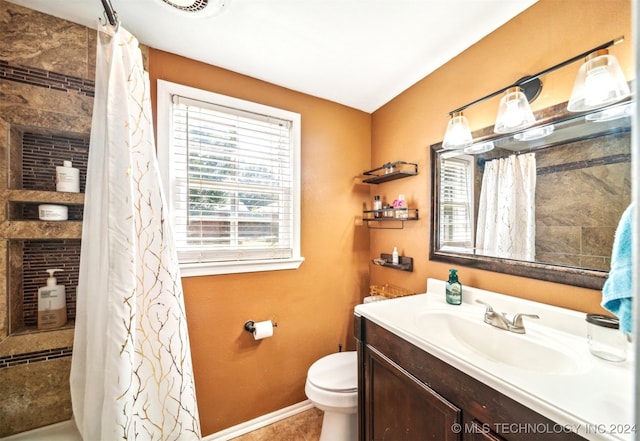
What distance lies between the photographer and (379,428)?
1.06 metres

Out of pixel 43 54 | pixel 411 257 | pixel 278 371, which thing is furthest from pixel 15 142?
pixel 411 257

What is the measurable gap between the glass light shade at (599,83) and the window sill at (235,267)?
5.02 ft

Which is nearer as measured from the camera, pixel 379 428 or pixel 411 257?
pixel 379 428

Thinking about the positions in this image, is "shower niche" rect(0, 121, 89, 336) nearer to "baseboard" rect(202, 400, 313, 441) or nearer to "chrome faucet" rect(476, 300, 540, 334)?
"baseboard" rect(202, 400, 313, 441)

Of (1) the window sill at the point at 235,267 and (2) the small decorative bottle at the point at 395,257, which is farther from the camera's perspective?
(2) the small decorative bottle at the point at 395,257

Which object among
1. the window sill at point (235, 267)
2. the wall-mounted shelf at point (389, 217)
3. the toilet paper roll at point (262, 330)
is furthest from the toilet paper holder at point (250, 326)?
the wall-mounted shelf at point (389, 217)

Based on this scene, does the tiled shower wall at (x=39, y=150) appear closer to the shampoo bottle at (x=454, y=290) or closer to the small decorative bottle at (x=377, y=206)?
the small decorative bottle at (x=377, y=206)

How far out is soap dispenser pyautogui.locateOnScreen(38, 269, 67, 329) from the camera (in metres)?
1.11

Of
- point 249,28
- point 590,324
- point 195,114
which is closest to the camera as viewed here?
point 590,324

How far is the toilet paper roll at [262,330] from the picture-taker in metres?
1.48

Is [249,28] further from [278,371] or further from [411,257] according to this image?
[278,371]

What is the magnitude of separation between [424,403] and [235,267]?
1.17 meters

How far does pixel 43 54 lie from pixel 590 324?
247 centimetres

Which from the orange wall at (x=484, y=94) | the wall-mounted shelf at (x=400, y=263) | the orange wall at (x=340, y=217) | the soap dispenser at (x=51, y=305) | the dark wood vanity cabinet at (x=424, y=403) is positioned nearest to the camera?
the dark wood vanity cabinet at (x=424, y=403)
